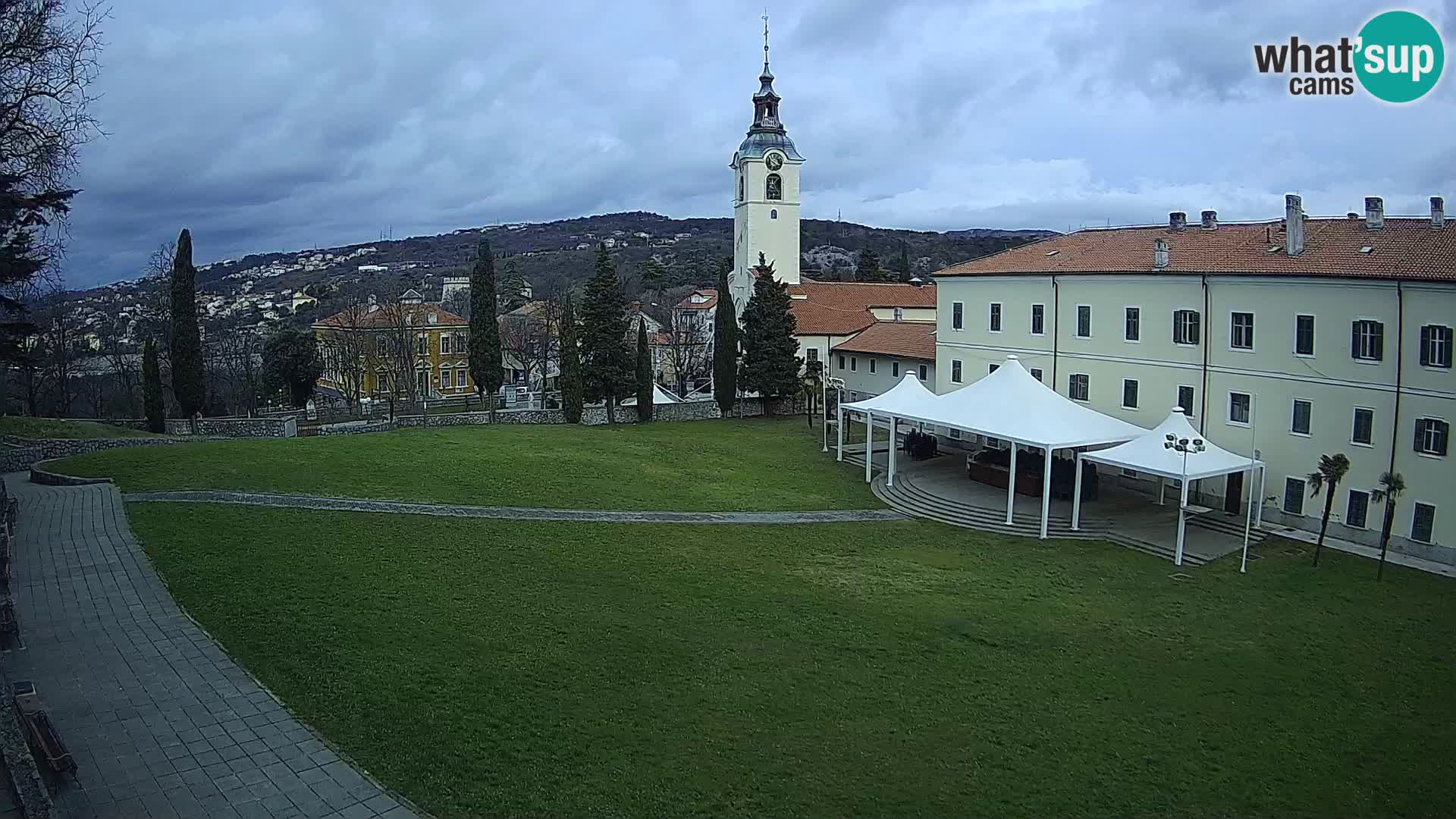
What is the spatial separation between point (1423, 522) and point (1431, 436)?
5.88 feet

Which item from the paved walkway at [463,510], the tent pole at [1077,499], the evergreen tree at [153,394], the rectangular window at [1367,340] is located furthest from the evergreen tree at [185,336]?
the rectangular window at [1367,340]

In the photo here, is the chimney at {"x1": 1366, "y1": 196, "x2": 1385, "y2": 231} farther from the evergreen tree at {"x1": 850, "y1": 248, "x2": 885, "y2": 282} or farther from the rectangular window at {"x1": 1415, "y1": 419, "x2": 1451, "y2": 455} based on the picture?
the evergreen tree at {"x1": 850, "y1": 248, "x2": 885, "y2": 282}

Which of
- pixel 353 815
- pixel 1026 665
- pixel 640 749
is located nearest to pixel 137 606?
pixel 353 815

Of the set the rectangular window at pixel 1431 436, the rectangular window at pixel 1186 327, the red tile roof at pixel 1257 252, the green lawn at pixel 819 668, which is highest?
the red tile roof at pixel 1257 252

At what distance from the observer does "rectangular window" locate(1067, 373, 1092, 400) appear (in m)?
26.1

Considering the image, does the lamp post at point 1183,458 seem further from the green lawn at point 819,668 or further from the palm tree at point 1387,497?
the palm tree at point 1387,497

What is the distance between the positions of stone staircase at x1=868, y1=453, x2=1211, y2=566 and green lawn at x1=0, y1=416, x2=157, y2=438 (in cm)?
2488

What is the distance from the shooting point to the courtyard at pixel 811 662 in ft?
32.3

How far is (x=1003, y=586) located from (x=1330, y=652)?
16.7ft

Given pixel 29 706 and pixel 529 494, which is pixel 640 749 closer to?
pixel 29 706

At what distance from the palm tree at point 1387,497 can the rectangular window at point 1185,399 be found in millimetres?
4667

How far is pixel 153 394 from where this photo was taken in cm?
3300

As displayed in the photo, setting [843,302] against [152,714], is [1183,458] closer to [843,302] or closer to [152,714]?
[152,714]

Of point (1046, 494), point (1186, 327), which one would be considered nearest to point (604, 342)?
point (1046, 494)
